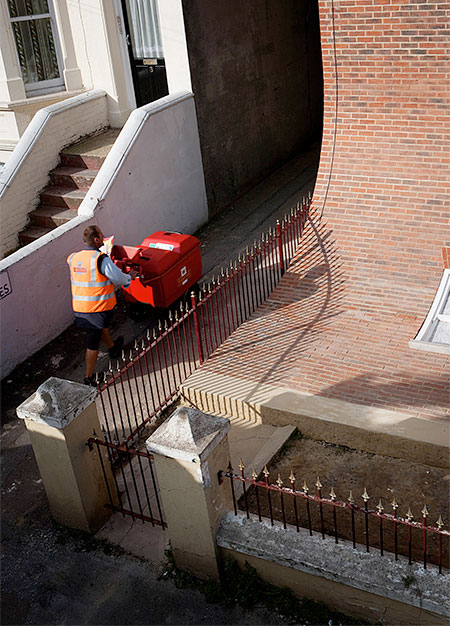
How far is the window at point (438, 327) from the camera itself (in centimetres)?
815

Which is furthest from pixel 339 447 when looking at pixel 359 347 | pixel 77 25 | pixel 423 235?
pixel 77 25

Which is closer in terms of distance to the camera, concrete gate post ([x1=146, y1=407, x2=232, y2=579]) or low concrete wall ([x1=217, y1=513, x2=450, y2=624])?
low concrete wall ([x1=217, y1=513, x2=450, y2=624])

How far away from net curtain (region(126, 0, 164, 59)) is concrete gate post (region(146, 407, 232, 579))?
9.00 metres

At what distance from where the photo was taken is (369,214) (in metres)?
9.69

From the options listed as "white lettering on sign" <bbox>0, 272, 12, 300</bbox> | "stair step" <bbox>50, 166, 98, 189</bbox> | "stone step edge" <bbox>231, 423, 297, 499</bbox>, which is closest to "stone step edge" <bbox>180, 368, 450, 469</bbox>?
"stone step edge" <bbox>231, 423, 297, 499</bbox>

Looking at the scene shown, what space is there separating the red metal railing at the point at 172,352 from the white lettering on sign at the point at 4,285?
162cm

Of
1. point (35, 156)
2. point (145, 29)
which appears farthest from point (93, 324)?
point (145, 29)

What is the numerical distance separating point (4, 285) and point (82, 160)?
3732mm

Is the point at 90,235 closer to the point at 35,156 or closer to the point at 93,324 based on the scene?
the point at 93,324

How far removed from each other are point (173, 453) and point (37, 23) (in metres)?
9.91

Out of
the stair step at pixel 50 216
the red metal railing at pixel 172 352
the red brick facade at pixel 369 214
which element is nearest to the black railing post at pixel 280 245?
the red metal railing at pixel 172 352

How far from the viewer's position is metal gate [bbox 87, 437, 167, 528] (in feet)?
20.4

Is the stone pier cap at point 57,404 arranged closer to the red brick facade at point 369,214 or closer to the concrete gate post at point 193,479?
the concrete gate post at point 193,479

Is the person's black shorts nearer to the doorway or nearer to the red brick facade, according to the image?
the red brick facade
